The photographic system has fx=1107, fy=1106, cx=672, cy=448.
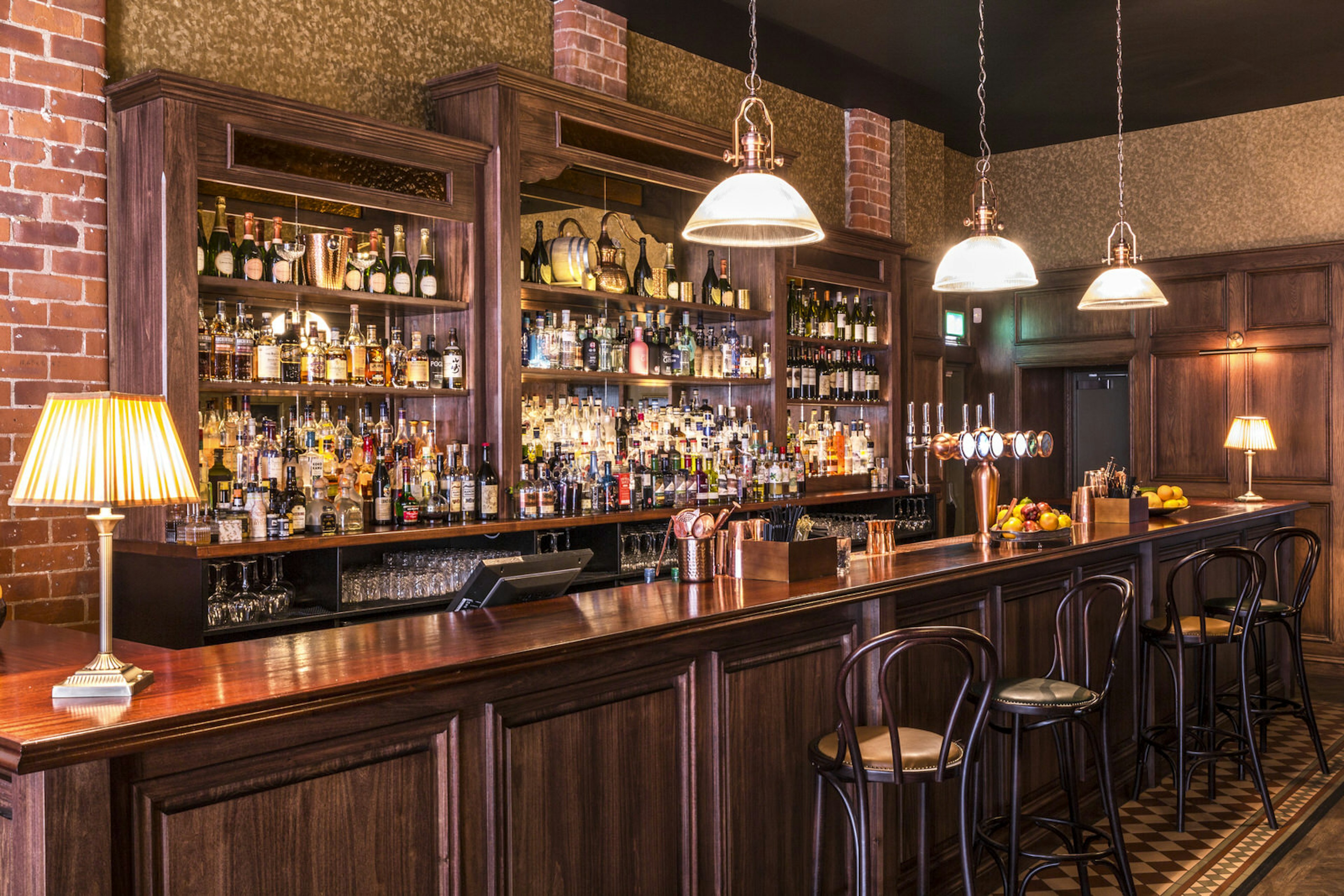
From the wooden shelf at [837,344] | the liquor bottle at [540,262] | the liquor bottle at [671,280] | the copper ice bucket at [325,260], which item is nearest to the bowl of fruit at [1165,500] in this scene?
the wooden shelf at [837,344]

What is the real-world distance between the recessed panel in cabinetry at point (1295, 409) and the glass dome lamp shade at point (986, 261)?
3.96 meters

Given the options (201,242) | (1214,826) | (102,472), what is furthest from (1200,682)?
(102,472)

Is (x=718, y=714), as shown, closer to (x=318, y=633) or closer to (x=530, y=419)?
(x=318, y=633)

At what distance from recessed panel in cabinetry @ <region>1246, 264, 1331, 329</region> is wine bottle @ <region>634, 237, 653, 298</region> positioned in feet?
13.5

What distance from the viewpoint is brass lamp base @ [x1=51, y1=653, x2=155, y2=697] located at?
1811 mm

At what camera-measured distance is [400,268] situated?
4.32 metres

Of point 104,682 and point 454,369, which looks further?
point 454,369

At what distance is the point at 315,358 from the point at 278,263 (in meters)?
0.36

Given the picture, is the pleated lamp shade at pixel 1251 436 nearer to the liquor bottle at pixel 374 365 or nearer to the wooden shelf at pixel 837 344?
the wooden shelf at pixel 837 344

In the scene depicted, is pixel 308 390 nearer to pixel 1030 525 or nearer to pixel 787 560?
pixel 787 560

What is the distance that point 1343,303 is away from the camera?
6770 millimetres

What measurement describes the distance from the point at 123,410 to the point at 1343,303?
7.07 metres

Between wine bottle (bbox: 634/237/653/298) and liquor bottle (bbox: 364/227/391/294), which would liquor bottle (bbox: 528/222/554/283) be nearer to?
wine bottle (bbox: 634/237/653/298)

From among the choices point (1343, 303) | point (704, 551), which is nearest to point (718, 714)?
point (704, 551)
